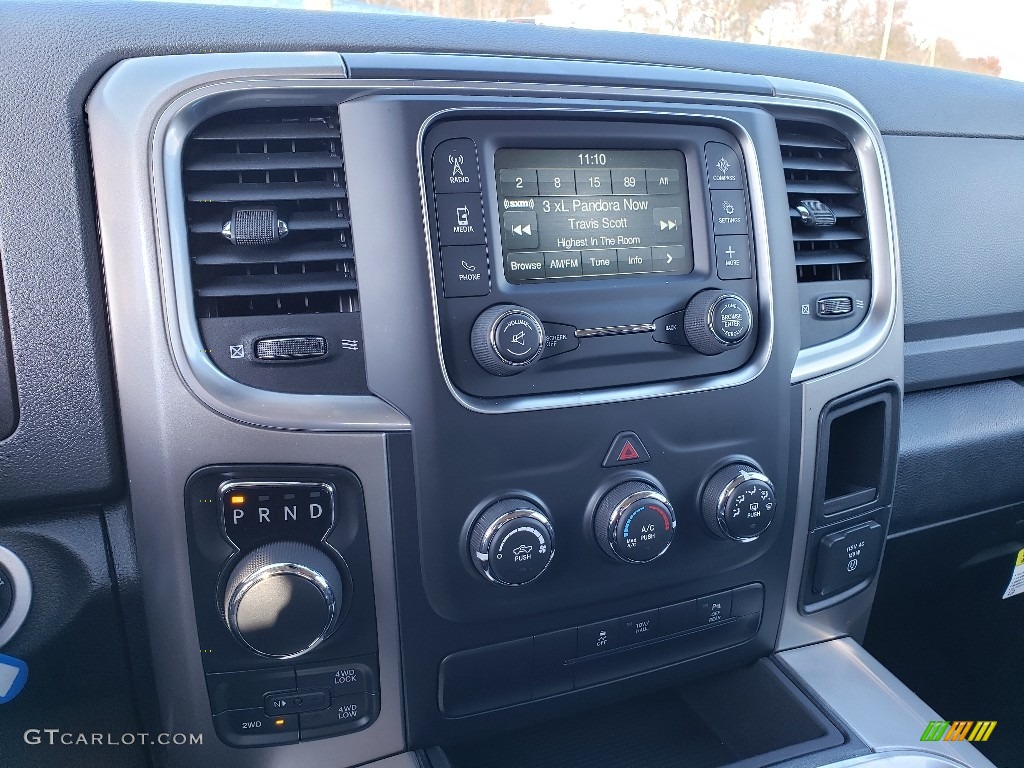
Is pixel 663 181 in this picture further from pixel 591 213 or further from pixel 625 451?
pixel 625 451

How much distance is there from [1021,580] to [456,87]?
5.19 feet

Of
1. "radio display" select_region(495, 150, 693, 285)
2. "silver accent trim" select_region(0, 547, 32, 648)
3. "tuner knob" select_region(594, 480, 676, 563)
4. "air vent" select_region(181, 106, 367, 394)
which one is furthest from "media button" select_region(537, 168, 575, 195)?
"silver accent trim" select_region(0, 547, 32, 648)

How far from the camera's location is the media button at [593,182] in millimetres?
912

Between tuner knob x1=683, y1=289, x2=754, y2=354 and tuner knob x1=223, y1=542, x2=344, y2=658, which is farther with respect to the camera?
tuner knob x1=683, y1=289, x2=754, y2=354

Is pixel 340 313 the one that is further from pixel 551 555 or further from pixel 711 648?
pixel 711 648

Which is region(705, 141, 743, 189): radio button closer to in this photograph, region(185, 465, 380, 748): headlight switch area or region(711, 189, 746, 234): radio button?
region(711, 189, 746, 234): radio button

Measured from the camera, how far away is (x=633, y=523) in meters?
0.92

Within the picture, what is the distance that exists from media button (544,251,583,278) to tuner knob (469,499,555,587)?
0.83ft

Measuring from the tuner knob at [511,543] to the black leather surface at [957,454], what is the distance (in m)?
0.76

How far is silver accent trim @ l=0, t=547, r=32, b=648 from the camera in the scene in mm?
912

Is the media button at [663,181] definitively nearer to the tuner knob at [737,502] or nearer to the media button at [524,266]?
the media button at [524,266]

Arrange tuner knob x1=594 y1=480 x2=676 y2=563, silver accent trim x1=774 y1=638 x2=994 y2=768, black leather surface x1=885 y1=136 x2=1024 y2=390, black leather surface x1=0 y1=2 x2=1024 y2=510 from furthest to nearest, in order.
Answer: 1. black leather surface x1=885 y1=136 x2=1024 y2=390
2. silver accent trim x1=774 y1=638 x2=994 y2=768
3. tuner knob x1=594 y1=480 x2=676 y2=563
4. black leather surface x1=0 y1=2 x2=1024 y2=510

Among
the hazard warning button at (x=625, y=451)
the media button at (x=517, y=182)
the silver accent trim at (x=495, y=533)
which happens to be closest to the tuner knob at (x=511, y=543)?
the silver accent trim at (x=495, y=533)

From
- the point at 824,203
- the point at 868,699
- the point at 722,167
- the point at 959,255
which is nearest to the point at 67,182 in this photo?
the point at 722,167
